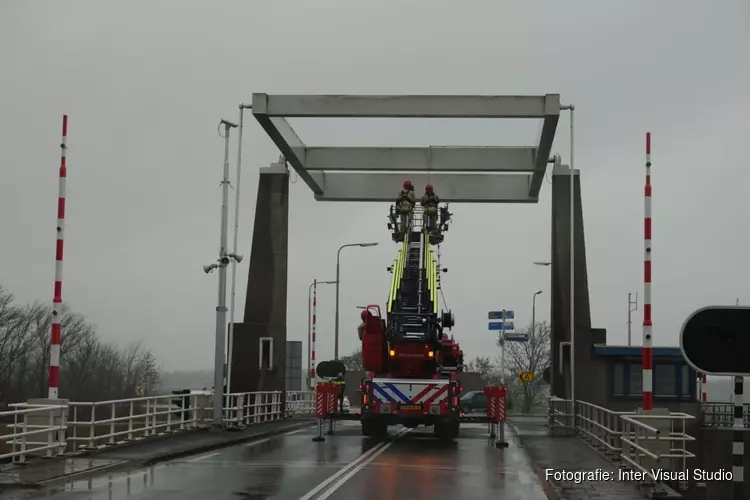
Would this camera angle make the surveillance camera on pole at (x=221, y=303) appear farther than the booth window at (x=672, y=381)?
No

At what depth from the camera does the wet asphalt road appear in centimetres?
1258

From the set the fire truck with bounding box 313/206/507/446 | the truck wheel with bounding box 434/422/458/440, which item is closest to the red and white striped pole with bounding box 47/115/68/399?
the fire truck with bounding box 313/206/507/446

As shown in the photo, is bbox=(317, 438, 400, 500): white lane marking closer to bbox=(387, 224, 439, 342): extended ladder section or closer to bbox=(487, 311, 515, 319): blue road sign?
bbox=(387, 224, 439, 342): extended ladder section

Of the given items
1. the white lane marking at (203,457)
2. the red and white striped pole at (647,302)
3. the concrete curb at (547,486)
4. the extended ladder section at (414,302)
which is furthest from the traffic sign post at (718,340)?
the extended ladder section at (414,302)

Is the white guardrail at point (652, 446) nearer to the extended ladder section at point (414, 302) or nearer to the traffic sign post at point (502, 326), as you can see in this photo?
the extended ladder section at point (414, 302)

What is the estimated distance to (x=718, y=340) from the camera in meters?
9.48

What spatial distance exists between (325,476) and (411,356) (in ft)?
28.9

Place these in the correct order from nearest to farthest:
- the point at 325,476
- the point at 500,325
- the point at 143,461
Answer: the point at 325,476 < the point at 143,461 < the point at 500,325

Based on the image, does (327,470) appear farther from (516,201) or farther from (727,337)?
(516,201)

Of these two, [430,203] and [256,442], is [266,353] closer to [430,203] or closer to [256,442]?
[430,203]

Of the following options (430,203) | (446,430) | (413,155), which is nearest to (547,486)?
(446,430)

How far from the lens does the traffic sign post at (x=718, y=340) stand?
941 cm

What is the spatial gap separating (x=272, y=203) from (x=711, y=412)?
27.0 metres

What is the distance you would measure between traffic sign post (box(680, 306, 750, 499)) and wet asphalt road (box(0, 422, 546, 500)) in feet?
13.5
